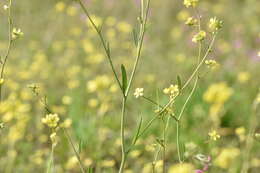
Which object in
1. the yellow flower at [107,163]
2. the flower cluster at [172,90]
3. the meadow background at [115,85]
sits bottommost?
the flower cluster at [172,90]

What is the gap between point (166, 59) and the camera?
5.64 m

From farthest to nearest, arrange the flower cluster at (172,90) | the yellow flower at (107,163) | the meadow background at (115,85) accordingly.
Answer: the meadow background at (115,85), the yellow flower at (107,163), the flower cluster at (172,90)

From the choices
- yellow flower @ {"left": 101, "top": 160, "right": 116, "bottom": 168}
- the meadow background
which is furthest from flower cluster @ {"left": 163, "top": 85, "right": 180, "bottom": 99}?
yellow flower @ {"left": 101, "top": 160, "right": 116, "bottom": 168}

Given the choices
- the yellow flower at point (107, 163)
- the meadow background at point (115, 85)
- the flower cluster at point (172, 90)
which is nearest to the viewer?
the flower cluster at point (172, 90)

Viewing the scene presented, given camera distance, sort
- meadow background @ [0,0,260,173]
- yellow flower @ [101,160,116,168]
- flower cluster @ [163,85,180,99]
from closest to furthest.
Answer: flower cluster @ [163,85,180,99] < yellow flower @ [101,160,116,168] < meadow background @ [0,0,260,173]

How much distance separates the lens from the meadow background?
3.13 metres

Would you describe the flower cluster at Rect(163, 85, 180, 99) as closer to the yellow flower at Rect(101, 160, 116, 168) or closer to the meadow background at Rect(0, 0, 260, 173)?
the meadow background at Rect(0, 0, 260, 173)

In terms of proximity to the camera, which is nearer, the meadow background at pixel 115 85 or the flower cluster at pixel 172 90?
the flower cluster at pixel 172 90

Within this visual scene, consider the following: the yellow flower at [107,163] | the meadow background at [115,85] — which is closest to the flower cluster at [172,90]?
the meadow background at [115,85]

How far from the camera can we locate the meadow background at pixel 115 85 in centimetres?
313

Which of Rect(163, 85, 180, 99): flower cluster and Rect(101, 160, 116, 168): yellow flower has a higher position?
Rect(101, 160, 116, 168): yellow flower

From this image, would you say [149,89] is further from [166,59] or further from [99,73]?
[166,59]

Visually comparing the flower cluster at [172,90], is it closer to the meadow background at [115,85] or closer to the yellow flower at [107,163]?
the meadow background at [115,85]

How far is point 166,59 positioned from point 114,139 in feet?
7.49
